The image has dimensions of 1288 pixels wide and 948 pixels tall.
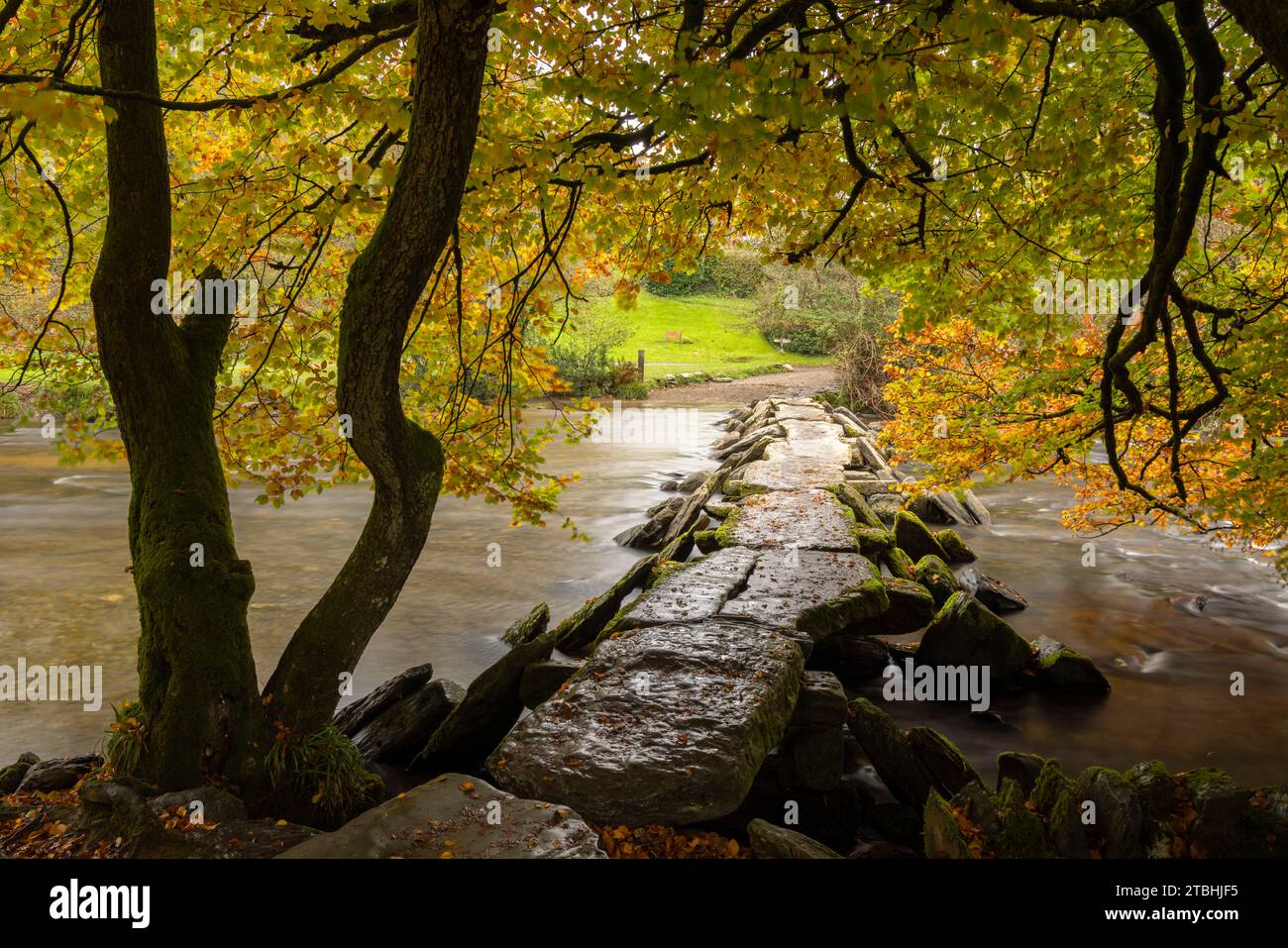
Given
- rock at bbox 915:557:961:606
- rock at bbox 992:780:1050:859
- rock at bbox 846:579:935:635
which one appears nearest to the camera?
rock at bbox 992:780:1050:859

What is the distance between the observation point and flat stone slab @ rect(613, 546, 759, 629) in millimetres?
6953

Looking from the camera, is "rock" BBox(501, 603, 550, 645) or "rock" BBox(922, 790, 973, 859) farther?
"rock" BBox(501, 603, 550, 645)

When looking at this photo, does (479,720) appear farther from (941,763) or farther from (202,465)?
(941,763)

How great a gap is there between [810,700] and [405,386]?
466 centimetres

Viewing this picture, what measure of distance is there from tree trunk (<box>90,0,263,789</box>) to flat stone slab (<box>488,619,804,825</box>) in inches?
74.3

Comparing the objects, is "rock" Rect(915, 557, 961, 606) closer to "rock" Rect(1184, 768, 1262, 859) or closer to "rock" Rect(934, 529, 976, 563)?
"rock" Rect(934, 529, 976, 563)

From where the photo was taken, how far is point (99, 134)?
234 inches

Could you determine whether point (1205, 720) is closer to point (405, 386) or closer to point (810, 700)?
point (810, 700)

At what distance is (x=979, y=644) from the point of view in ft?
26.0

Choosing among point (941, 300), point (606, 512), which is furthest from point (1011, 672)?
point (606, 512)

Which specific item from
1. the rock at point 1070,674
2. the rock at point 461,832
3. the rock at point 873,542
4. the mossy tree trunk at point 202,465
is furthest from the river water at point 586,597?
the rock at point 461,832

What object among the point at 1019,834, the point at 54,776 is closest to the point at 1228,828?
the point at 1019,834

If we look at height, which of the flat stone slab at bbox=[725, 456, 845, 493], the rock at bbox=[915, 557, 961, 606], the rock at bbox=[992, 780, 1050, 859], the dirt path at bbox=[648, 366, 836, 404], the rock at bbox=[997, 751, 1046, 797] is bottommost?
the rock at bbox=[997, 751, 1046, 797]

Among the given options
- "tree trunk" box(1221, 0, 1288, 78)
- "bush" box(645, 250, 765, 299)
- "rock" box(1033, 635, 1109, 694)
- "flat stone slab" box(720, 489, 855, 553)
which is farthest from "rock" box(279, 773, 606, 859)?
"bush" box(645, 250, 765, 299)
